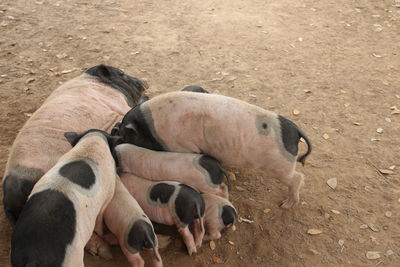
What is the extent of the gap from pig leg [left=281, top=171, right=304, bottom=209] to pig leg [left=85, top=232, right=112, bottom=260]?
1566 millimetres

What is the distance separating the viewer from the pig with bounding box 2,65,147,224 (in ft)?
11.1

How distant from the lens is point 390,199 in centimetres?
405

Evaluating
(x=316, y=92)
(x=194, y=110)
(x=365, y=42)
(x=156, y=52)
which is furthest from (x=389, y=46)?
(x=194, y=110)

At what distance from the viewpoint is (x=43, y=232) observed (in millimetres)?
2547

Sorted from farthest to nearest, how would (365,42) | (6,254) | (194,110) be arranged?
(365,42) → (194,110) → (6,254)

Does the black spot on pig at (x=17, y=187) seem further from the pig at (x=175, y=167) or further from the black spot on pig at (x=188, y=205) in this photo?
the black spot on pig at (x=188, y=205)

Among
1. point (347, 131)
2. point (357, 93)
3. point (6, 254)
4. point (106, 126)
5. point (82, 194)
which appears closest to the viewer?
point (82, 194)

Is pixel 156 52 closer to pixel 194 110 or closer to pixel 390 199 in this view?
pixel 194 110

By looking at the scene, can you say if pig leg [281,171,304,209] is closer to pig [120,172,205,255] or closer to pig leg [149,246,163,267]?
pig [120,172,205,255]

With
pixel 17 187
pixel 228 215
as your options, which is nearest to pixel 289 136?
pixel 228 215

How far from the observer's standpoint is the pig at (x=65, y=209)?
2.53 metres

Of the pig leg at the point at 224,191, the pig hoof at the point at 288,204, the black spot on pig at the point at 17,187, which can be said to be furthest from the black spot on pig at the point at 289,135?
the black spot on pig at the point at 17,187

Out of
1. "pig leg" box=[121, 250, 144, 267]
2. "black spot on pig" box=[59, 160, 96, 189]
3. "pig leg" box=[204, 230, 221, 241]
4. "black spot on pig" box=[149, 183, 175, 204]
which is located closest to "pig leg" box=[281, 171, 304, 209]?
"pig leg" box=[204, 230, 221, 241]

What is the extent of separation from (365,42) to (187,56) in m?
2.74
